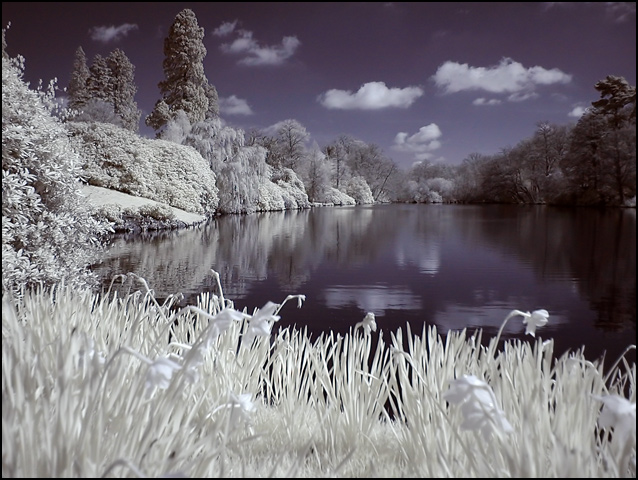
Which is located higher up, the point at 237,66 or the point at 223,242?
the point at 237,66

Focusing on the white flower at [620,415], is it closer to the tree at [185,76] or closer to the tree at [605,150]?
the tree at [605,150]

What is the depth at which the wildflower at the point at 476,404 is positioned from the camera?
73cm

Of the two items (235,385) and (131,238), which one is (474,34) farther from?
(131,238)

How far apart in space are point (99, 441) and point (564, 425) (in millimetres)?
786

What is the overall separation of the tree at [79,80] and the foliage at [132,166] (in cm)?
51

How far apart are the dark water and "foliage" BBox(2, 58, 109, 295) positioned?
786 millimetres

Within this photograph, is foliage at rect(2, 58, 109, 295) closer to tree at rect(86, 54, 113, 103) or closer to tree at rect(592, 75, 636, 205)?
tree at rect(86, 54, 113, 103)

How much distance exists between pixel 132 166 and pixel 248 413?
10.1ft

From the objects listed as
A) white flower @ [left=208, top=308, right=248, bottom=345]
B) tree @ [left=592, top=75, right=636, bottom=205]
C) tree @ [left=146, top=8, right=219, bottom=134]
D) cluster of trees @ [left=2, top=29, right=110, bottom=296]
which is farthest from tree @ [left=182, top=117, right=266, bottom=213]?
white flower @ [left=208, top=308, right=248, bottom=345]

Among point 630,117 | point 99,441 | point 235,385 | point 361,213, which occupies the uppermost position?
point 630,117

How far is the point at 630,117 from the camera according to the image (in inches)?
71.5

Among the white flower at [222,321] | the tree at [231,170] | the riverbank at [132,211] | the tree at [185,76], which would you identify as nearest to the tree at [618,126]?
the white flower at [222,321]

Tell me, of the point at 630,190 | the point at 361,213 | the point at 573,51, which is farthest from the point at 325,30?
the point at 361,213

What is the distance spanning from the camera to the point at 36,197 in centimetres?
170
